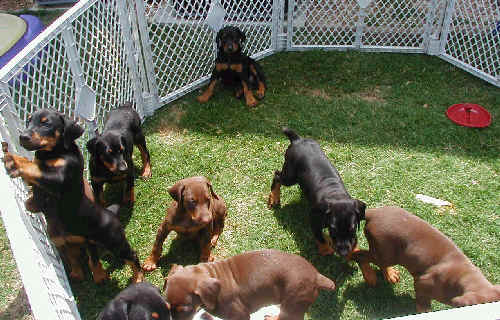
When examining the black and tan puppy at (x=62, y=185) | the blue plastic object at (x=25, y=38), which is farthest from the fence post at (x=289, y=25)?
the black and tan puppy at (x=62, y=185)

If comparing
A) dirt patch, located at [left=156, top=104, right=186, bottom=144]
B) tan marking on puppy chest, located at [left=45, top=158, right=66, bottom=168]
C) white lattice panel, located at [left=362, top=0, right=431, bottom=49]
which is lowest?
dirt patch, located at [left=156, top=104, right=186, bottom=144]

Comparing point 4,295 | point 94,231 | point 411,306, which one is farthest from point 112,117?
point 411,306

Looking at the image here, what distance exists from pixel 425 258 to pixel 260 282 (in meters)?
1.42

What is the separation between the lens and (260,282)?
355 cm

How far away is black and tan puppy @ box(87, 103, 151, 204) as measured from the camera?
4.61m

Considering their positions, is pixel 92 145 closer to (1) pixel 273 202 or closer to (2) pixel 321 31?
(1) pixel 273 202

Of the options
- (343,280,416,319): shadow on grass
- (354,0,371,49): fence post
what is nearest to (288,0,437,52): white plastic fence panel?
(354,0,371,49): fence post

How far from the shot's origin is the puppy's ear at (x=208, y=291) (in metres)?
3.19

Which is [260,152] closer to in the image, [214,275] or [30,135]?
[214,275]

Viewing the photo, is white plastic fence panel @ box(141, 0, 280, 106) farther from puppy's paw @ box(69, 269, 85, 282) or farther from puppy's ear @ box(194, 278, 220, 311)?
puppy's ear @ box(194, 278, 220, 311)

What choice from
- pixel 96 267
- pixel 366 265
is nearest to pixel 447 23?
pixel 366 265

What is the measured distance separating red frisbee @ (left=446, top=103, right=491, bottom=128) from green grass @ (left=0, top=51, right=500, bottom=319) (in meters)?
0.12

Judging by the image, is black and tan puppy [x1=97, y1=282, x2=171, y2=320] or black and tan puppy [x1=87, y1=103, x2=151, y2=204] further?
black and tan puppy [x1=87, y1=103, x2=151, y2=204]

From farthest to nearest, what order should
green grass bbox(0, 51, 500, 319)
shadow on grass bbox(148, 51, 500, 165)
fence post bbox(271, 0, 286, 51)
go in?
fence post bbox(271, 0, 286, 51), shadow on grass bbox(148, 51, 500, 165), green grass bbox(0, 51, 500, 319)
